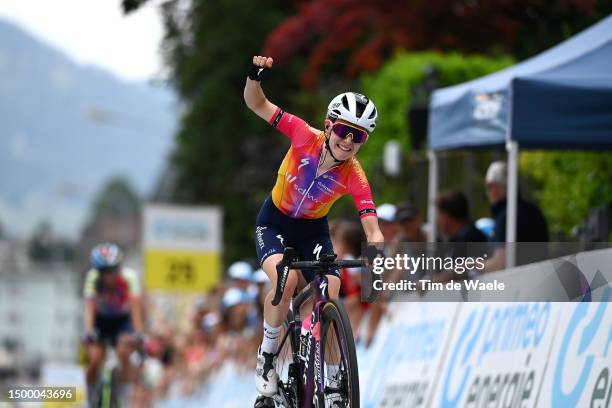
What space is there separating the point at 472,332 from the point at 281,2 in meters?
20.8

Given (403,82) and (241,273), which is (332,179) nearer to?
(241,273)

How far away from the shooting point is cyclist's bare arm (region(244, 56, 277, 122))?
8.02 meters

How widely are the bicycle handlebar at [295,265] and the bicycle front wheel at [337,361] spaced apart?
0.21 meters

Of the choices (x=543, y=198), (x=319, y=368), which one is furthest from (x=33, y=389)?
(x=543, y=198)

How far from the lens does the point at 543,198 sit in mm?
16828

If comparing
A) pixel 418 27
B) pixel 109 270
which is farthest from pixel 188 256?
pixel 109 270

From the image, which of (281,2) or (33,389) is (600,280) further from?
(281,2)

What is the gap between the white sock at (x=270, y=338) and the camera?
8672mm

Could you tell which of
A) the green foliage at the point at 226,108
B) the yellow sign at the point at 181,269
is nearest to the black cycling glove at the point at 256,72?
the green foliage at the point at 226,108

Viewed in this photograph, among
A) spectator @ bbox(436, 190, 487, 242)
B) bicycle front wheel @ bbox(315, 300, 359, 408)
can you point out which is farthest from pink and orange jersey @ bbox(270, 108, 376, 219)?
spectator @ bbox(436, 190, 487, 242)

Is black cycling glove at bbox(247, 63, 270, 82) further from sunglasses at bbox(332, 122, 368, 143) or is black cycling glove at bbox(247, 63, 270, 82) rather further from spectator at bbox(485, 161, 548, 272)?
spectator at bbox(485, 161, 548, 272)

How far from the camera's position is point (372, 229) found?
7.93 metres

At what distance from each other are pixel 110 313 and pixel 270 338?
681 centimetres

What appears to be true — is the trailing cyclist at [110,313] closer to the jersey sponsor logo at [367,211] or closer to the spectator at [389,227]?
the spectator at [389,227]
